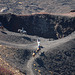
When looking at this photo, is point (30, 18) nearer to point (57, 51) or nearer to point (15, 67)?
point (57, 51)

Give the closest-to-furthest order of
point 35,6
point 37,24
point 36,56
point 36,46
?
point 36,56 → point 36,46 → point 37,24 → point 35,6

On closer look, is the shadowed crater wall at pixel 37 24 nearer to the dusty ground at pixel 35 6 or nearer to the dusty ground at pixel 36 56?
the dusty ground at pixel 36 56

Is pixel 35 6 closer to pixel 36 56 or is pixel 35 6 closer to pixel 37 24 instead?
pixel 37 24

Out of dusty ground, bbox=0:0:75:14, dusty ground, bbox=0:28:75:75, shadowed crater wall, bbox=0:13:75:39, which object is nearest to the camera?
dusty ground, bbox=0:28:75:75

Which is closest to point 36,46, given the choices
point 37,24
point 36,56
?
point 36,56

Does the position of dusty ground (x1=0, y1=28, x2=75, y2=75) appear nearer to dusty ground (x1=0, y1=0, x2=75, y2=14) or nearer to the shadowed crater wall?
the shadowed crater wall

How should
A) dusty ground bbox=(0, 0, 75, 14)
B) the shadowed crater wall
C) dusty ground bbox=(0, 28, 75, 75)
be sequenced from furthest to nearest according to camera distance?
dusty ground bbox=(0, 0, 75, 14), the shadowed crater wall, dusty ground bbox=(0, 28, 75, 75)

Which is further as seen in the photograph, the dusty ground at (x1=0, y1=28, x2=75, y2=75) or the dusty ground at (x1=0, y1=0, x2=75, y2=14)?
the dusty ground at (x1=0, y1=0, x2=75, y2=14)

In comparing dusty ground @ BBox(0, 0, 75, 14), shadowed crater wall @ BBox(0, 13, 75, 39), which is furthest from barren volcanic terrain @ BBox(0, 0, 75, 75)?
dusty ground @ BBox(0, 0, 75, 14)

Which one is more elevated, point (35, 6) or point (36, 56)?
point (36, 56)
